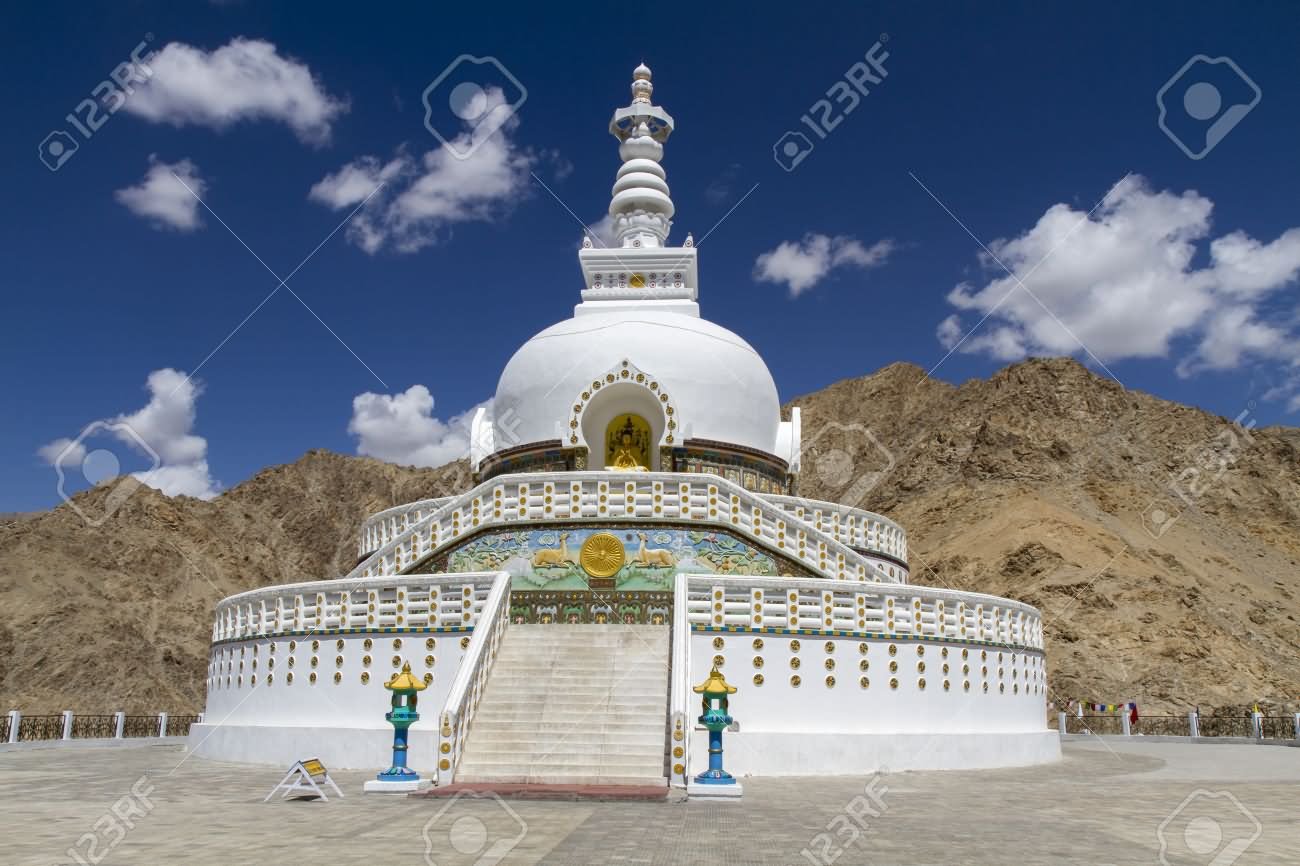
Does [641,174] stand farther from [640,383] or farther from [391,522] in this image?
[391,522]

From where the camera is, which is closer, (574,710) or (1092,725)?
(574,710)

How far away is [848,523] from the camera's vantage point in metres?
24.1

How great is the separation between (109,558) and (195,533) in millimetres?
8740

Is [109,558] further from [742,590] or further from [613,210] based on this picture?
[742,590]

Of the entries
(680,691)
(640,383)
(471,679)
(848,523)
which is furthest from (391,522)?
(680,691)

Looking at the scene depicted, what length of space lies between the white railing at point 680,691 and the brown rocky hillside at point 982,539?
37.4 m

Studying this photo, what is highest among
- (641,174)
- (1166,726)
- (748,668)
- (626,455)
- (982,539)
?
(641,174)

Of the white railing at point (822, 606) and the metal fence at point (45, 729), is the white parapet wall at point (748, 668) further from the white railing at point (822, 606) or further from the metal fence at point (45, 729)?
the metal fence at point (45, 729)

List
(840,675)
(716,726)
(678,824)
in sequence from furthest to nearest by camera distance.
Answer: (840,675)
(716,726)
(678,824)

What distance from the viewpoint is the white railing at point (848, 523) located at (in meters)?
22.7

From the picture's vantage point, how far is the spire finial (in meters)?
30.2

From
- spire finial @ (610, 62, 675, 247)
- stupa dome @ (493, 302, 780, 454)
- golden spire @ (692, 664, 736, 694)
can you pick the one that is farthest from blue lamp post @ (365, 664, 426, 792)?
spire finial @ (610, 62, 675, 247)

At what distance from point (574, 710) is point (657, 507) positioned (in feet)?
15.9

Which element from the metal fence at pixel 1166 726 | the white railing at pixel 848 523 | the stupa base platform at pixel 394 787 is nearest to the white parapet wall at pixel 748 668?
the stupa base platform at pixel 394 787
